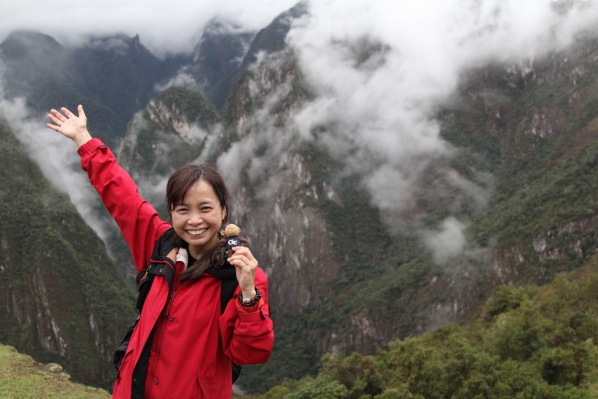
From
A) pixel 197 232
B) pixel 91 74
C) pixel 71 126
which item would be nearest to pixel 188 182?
pixel 197 232

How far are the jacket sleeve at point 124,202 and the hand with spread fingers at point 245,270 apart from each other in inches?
38.6

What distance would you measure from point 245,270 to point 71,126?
6.42 feet

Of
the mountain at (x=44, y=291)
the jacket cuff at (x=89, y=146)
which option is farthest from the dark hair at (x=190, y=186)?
the mountain at (x=44, y=291)

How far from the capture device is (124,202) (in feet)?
11.9

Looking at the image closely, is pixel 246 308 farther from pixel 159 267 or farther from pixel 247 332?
pixel 159 267

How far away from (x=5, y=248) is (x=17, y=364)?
6154 centimetres

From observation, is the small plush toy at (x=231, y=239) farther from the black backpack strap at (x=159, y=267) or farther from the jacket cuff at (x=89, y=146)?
the jacket cuff at (x=89, y=146)

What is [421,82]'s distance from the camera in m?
110

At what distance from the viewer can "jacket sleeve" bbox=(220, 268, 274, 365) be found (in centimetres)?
289

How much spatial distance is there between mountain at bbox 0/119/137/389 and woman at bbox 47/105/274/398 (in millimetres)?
63351

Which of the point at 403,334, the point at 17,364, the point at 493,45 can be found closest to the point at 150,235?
the point at 17,364

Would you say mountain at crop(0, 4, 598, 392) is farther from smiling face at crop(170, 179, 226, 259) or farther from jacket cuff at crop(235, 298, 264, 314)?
jacket cuff at crop(235, 298, 264, 314)

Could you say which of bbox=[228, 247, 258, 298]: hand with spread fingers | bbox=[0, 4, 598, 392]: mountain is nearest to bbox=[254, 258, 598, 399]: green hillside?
bbox=[228, 247, 258, 298]: hand with spread fingers

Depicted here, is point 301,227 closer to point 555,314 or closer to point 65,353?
point 65,353
